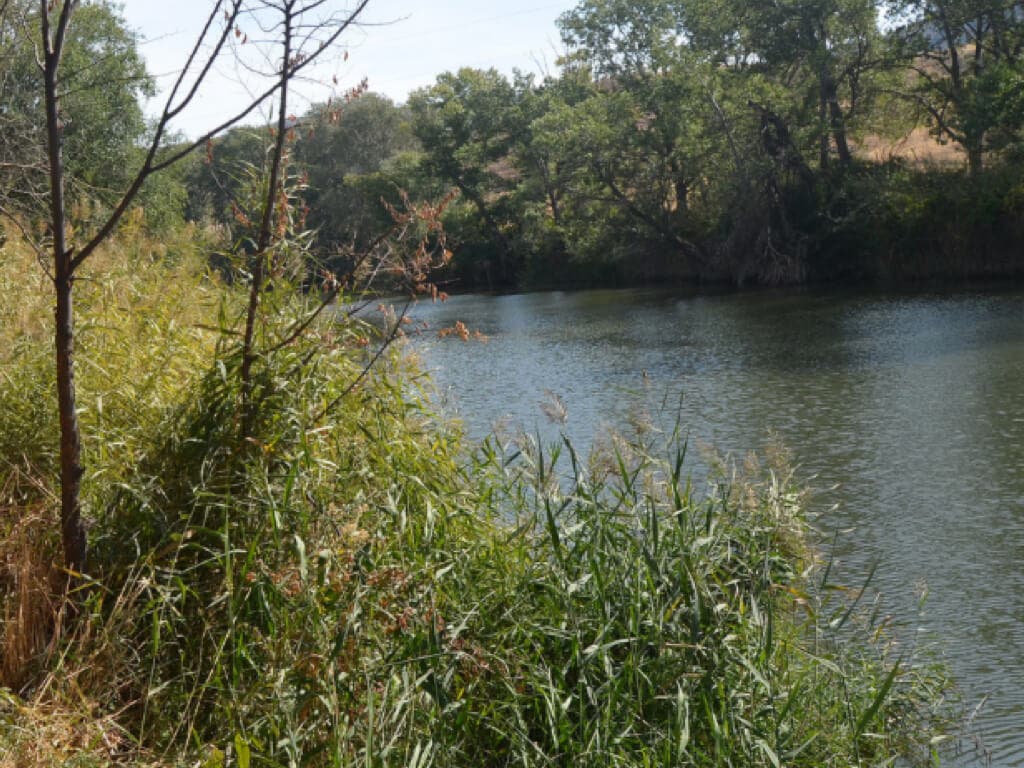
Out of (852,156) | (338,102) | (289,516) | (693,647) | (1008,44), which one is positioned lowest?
(693,647)

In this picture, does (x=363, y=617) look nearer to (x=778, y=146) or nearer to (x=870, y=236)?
(x=870, y=236)

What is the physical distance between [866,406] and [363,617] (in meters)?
9.58

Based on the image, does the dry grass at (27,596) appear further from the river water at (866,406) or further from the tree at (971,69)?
the tree at (971,69)

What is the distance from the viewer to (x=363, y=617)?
3729 millimetres

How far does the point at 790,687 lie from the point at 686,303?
23591 millimetres

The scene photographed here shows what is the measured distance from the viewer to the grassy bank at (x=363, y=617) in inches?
140

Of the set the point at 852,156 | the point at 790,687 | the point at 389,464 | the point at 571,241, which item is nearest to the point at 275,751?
the point at 389,464

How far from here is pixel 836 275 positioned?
97.3 ft

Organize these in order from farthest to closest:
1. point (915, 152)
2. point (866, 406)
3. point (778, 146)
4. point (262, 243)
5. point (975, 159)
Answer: point (915, 152), point (778, 146), point (975, 159), point (866, 406), point (262, 243)

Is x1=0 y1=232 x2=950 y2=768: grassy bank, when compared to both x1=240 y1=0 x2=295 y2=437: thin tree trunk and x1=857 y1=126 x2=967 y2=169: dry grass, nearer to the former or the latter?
x1=240 y1=0 x2=295 y2=437: thin tree trunk

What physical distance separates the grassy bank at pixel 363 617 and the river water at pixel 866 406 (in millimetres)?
679

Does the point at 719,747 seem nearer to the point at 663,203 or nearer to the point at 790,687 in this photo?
the point at 790,687

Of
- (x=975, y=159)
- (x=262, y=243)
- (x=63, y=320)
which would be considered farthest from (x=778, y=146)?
(x=63, y=320)

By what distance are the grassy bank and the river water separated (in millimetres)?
679
